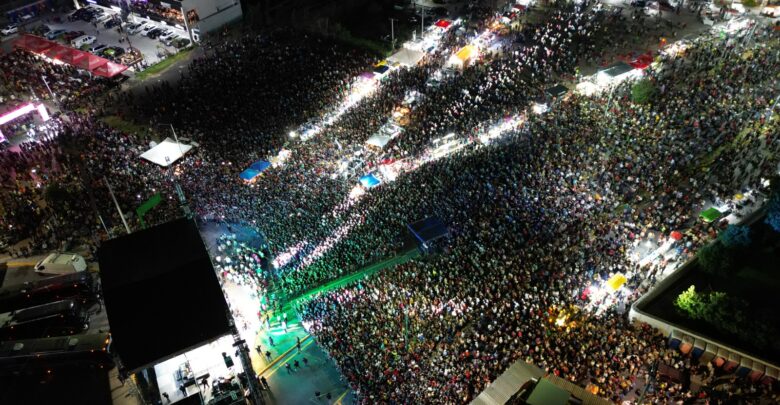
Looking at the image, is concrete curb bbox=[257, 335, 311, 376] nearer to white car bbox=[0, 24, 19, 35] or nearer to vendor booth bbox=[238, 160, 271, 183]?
vendor booth bbox=[238, 160, 271, 183]

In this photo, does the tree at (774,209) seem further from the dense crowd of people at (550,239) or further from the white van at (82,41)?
the white van at (82,41)

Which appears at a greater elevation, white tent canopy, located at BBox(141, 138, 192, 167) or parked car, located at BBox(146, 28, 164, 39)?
parked car, located at BBox(146, 28, 164, 39)

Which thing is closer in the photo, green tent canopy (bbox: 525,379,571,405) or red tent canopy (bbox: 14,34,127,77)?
green tent canopy (bbox: 525,379,571,405)

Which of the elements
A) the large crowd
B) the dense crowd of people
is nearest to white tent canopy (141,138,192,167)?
the large crowd

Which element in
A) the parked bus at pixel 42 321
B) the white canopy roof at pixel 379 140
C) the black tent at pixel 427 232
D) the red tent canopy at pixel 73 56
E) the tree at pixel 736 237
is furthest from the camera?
the red tent canopy at pixel 73 56

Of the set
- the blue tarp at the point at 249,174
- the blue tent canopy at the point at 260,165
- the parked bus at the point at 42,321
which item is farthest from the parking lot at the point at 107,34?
the parked bus at the point at 42,321

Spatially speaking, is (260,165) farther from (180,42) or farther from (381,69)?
(180,42)
